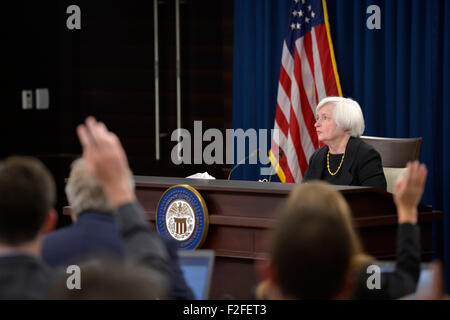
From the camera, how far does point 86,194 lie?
79.9 inches

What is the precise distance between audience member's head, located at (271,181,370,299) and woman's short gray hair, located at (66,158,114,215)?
80cm

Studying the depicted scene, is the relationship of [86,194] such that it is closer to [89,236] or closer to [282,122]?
[89,236]

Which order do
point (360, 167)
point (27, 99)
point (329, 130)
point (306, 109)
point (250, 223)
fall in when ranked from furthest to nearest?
1. point (27, 99)
2. point (306, 109)
3. point (329, 130)
4. point (360, 167)
5. point (250, 223)

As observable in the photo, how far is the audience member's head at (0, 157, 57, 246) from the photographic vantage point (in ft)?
5.04

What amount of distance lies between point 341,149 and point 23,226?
3225 mm

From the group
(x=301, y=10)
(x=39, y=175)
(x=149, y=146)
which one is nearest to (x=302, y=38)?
(x=301, y=10)

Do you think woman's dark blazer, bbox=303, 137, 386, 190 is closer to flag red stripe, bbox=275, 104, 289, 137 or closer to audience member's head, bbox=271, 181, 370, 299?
flag red stripe, bbox=275, 104, 289, 137

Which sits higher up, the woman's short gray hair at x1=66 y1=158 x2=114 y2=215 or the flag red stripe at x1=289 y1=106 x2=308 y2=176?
the woman's short gray hair at x1=66 y1=158 x2=114 y2=215

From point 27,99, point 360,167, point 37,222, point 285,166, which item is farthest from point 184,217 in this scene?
point 27,99

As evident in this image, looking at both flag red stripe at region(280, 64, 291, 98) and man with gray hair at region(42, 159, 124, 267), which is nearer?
man with gray hair at region(42, 159, 124, 267)

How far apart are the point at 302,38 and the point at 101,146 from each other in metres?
4.80

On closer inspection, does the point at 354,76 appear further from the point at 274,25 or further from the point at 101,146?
the point at 101,146

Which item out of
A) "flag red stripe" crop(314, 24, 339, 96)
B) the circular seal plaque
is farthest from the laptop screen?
"flag red stripe" crop(314, 24, 339, 96)
